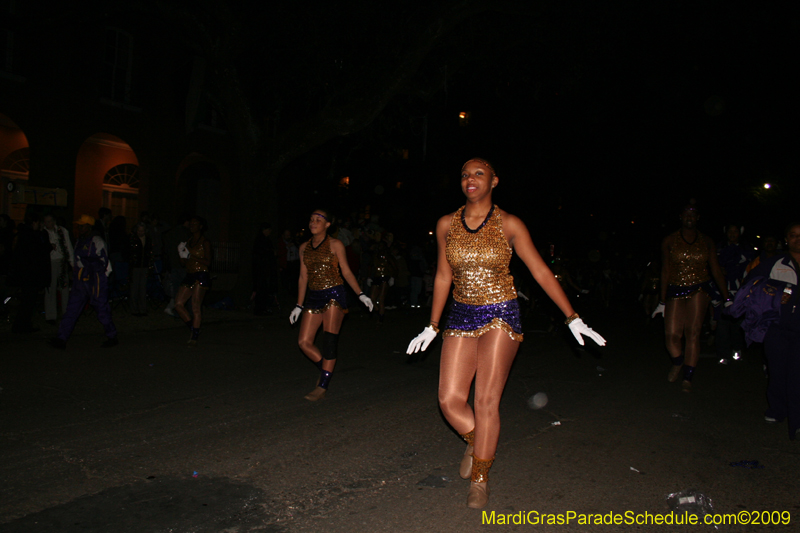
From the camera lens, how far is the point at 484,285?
13.0 feet

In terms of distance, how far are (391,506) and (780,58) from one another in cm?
2236

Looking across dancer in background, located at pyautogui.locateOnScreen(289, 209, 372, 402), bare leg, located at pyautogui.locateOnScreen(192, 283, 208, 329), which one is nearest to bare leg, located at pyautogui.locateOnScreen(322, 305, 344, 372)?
dancer in background, located at pyautogui.locateOnScreen(289, 209, 372, 402)

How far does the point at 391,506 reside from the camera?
Answer: 3.80 meters

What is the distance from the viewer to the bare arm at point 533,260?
3.91 meters

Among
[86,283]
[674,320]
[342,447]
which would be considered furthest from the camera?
[86,283]

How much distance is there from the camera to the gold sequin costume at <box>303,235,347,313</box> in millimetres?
6734

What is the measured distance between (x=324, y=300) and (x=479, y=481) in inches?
130

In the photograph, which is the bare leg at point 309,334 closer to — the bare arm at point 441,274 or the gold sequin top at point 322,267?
the gold sequin top at point 322,267

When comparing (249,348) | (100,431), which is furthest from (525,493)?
(249,348)

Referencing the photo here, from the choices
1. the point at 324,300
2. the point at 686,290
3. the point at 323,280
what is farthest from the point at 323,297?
the point at 686,290

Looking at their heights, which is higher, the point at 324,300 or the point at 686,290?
the point at 686,290

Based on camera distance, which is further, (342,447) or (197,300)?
(197,300)

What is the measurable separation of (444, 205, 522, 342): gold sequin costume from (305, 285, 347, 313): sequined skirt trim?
2888 mm

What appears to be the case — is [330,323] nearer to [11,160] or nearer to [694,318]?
[694,318]
